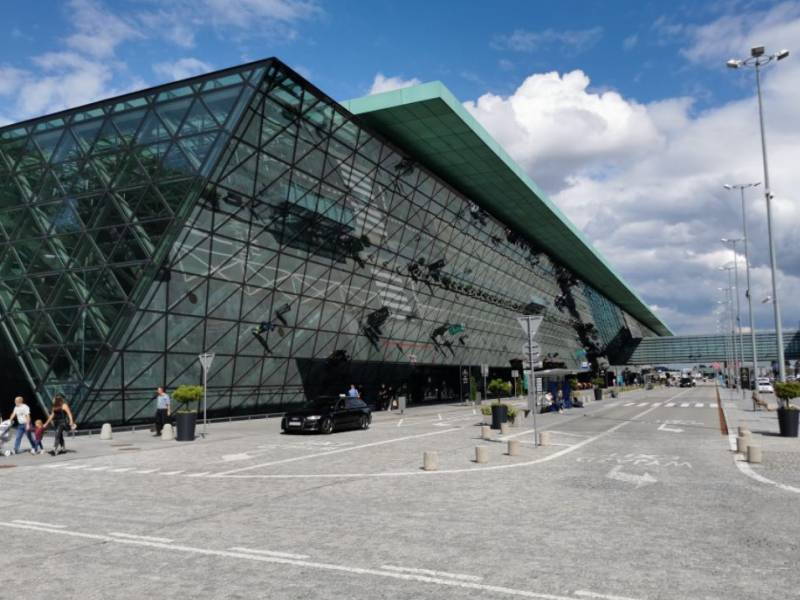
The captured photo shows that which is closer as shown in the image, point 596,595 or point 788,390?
point 596,595

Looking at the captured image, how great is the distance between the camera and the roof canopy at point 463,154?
33.2 m

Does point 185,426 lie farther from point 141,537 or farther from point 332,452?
point 141,537

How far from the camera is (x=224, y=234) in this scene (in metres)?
28.0

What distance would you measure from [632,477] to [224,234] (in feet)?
67.6

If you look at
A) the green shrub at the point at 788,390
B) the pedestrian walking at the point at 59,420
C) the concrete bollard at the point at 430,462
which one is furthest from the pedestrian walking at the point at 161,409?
the green shrub at the point at 788,390

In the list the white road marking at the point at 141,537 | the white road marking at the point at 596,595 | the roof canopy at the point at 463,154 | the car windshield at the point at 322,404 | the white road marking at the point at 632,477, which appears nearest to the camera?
the white road marking at the point at 596,595

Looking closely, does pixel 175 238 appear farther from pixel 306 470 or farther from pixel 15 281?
pixel 306 470

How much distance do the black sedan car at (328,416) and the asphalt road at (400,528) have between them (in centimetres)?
745

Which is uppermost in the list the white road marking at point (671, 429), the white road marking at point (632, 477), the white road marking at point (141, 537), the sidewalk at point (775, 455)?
the white road marking at point (141, 537)

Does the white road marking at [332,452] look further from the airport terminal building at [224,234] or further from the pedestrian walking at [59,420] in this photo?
the airport terminal building at [224,234]

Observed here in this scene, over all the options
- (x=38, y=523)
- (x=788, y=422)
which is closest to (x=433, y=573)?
(x=38, y=523)

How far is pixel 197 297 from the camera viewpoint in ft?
92.5

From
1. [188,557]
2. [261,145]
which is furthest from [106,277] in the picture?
[188,557]

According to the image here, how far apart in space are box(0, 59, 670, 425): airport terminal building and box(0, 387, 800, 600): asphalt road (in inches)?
431
